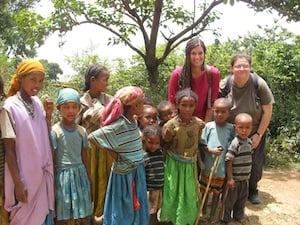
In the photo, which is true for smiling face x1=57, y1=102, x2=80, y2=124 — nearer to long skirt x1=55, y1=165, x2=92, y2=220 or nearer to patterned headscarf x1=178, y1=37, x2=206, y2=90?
long skirt x1=55, y1=165, x2=92, y2=220

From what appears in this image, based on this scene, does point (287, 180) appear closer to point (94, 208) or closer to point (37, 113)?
point (94, 208)

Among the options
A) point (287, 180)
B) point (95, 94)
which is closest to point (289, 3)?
point (287, 180)

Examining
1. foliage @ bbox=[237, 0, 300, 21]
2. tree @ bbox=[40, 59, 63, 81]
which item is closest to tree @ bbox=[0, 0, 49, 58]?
tree @ bbox=[40, 59, 63, 81]

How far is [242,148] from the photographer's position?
131 inches

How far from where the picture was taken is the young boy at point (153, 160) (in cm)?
303

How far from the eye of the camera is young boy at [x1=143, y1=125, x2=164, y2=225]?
3031mm

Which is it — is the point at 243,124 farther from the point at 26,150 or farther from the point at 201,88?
the point at 26,150

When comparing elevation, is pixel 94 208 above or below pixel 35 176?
below

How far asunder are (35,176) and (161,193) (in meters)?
1.14

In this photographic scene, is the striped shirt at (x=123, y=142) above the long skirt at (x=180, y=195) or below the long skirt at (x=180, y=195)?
above

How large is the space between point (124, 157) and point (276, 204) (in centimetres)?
217

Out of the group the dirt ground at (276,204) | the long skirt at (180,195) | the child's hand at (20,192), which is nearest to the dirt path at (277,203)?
the dirt ground at (276,204)

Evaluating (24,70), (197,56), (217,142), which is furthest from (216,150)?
(24,70)

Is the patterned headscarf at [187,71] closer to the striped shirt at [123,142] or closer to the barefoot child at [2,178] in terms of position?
the striped shirt at [123,142]
